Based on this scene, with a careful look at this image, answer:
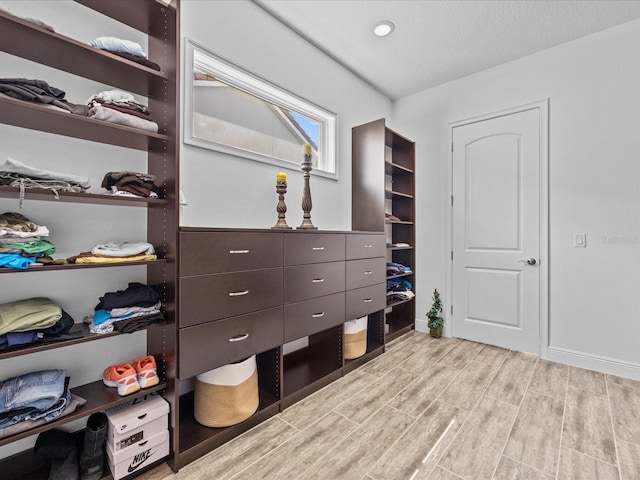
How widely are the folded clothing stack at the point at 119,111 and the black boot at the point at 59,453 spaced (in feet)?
4.61

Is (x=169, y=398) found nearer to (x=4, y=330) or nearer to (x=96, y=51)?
(x=4, y=330)

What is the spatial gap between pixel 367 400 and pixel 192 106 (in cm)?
221

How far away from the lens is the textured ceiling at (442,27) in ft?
7.55

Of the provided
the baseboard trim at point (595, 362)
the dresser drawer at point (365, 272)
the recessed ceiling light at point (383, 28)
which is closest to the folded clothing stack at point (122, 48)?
the dresser drawer at point (365, 272)

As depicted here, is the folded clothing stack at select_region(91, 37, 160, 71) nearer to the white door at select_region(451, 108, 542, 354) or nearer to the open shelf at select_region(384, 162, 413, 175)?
the open shelf at select_region(384, 162, 413, 175)

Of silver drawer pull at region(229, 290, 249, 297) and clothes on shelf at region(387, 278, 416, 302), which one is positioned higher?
silver drawer pull at region(229, 290, 249, 297)

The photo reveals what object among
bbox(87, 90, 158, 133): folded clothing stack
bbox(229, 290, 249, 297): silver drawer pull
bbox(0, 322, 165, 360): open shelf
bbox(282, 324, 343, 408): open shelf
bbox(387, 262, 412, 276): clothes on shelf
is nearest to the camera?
bbox(0, 322, 165, 360): open shelf

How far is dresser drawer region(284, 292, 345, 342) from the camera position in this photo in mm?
1965

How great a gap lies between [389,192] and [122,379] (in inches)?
104

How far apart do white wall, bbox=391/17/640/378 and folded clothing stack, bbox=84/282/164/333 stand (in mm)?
3182

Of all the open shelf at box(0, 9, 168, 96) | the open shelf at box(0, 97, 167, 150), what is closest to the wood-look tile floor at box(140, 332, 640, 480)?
the open shelf at box(0, 97, 167, 150)

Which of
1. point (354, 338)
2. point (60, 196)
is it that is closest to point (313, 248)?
point (354, 338)

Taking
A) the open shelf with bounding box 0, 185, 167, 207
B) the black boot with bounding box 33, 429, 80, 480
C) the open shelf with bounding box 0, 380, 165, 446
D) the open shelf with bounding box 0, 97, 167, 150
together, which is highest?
the open shelf with bounding box 0, 97, 167, 150

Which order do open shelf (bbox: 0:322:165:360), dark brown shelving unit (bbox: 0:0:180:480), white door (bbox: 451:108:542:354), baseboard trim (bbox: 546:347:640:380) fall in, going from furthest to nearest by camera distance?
white door (bbox: 451:108:542:354) → baseboard trim (bbox: 546:347:640:380) → dark brown shelving unit (bbox: 0:0:180:480) → open shelf (bbox: 0:322:165:360)
